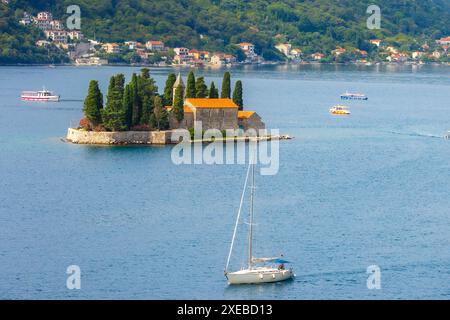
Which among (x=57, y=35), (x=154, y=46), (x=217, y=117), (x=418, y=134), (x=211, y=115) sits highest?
(x=57, y=35)

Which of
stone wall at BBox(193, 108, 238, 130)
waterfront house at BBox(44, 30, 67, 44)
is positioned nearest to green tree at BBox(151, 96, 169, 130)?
stone wall at BBox(193, 108, 238, 130)

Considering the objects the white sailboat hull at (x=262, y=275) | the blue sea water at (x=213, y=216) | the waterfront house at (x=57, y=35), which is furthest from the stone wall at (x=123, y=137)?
the waterfront house at (x=57, y=35)

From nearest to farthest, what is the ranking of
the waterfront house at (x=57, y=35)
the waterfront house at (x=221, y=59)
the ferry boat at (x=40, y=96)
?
the ferry boat at (x=40, y=96)
the waterfront house at (x=57, y=35)
the waterfront house at (x=221, y=59)

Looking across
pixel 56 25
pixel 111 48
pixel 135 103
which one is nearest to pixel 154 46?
pixel 111 48

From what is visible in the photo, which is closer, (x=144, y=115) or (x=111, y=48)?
(x=144, y=115)

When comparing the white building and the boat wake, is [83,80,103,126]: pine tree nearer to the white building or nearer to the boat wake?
the boat wake

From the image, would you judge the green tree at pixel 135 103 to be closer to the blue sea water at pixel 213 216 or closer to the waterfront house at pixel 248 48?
the blue sea water at pixel 213 216

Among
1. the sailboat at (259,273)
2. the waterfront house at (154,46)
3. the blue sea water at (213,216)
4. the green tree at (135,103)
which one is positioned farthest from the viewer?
the waterfront house at (154,46)

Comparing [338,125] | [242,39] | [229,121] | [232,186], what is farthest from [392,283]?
[242,39]

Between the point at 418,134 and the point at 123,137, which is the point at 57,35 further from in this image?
the point at 123,137
